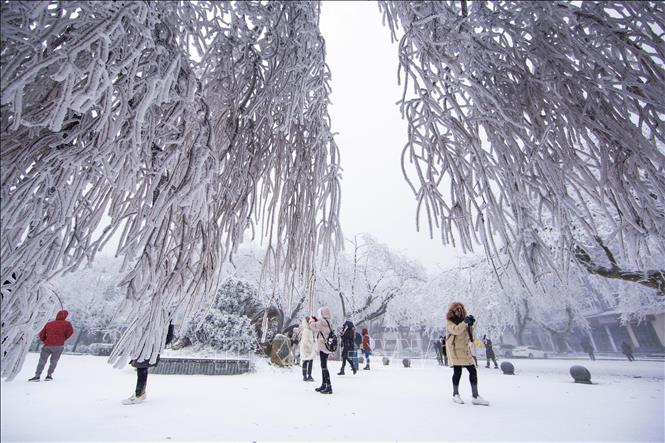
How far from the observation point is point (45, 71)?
948mm

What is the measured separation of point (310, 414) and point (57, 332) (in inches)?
195

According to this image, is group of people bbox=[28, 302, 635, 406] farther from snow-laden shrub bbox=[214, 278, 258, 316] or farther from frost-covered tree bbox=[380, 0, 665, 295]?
snow-laden shrub bbox=[214, 278, 258, 316]

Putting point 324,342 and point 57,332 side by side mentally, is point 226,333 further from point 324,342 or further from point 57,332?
point 324,342

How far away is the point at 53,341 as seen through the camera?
5676 millimetres

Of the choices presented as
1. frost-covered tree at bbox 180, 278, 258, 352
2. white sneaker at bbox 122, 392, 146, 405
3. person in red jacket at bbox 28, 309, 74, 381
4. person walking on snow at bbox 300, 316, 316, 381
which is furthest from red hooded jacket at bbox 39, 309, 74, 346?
person walking on snow at bbox 300, 316, 316, 381

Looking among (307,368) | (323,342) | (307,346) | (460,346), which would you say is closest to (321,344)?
(323,342)

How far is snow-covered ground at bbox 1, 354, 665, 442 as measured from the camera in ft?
10.1

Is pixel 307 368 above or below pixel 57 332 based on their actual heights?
below

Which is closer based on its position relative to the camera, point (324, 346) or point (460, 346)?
point (460, 346)

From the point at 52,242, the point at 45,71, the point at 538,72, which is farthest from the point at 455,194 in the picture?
the point at 45,71

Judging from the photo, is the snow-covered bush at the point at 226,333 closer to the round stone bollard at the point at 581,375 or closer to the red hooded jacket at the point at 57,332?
the red hooded jacket at the point at 57,332

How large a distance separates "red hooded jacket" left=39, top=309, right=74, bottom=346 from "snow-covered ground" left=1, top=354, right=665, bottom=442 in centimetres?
65

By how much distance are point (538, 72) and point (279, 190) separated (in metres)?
1.08

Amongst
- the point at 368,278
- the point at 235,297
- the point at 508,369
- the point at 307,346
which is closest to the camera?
the point at 307,346
